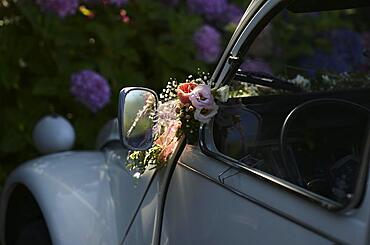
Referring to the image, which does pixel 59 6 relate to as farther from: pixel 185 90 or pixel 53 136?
pixel 185 90

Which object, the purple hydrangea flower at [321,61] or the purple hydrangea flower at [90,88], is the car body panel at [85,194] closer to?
the purple hydrangea flower at [90,88]

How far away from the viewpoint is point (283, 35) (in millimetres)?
5707

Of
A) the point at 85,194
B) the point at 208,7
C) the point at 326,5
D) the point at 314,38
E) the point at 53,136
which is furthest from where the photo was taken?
the point at 314,38

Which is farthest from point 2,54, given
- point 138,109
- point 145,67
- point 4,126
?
point 138,109

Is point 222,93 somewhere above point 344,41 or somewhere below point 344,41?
below

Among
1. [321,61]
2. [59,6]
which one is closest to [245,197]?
[59,6]

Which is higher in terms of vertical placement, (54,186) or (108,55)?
(108,55)

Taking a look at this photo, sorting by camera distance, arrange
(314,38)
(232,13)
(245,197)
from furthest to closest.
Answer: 1. (314,38)
2. (232,13)
3. (245,197)

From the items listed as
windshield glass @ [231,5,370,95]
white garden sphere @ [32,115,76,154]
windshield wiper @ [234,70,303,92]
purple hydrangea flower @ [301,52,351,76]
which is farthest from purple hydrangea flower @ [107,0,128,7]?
windshield wiper @ [234,70,303,92]

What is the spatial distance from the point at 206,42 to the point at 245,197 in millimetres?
2717

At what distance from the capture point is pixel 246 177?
6.23ft

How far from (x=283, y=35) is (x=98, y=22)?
1.92m

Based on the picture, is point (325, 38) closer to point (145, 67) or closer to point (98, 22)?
point (145, 67)

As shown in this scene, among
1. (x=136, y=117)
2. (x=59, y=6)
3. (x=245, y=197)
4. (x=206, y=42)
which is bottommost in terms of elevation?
(x=245, y=197)
